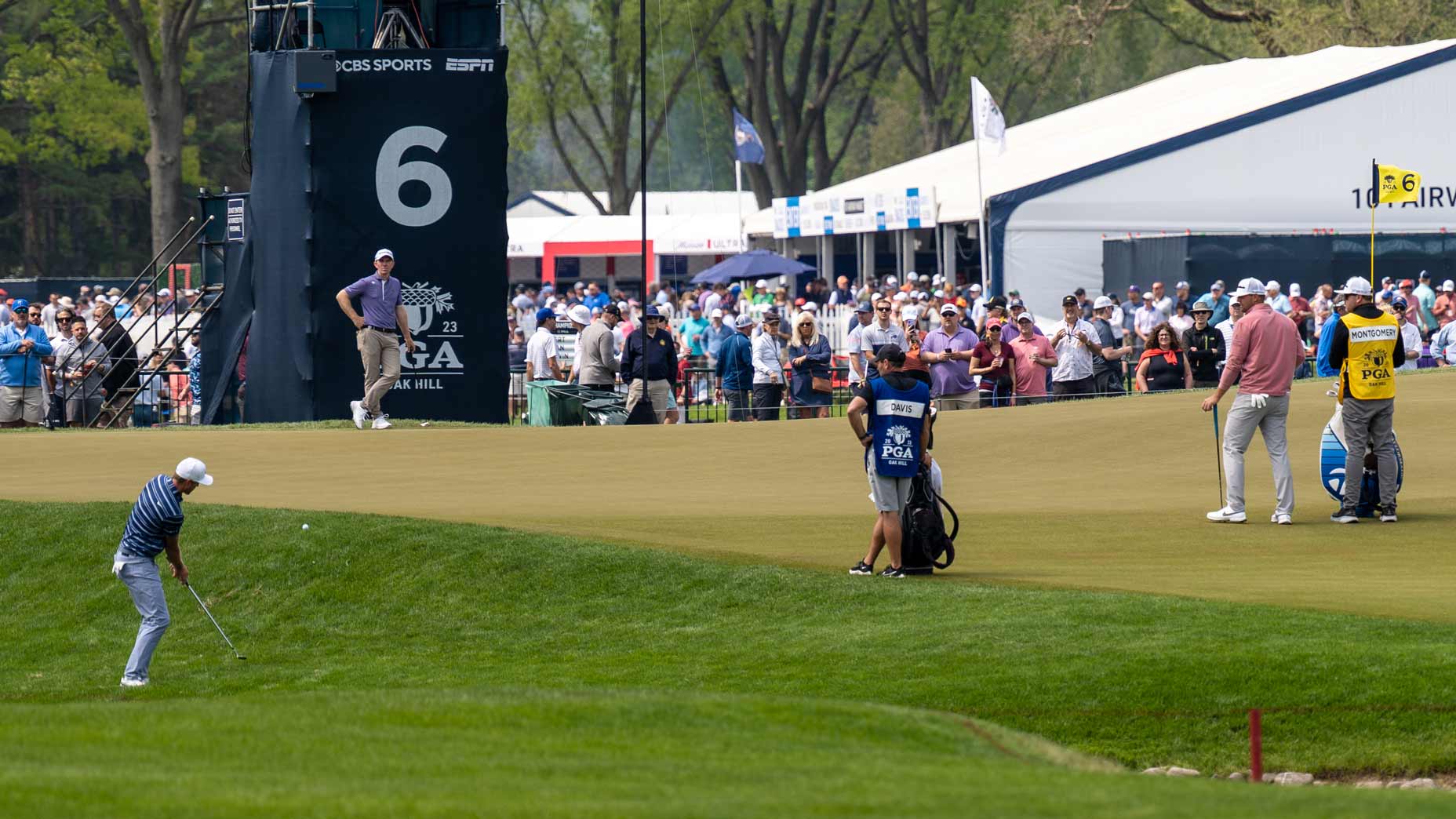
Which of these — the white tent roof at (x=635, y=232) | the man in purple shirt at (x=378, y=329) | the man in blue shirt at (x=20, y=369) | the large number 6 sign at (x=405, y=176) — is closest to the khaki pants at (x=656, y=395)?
the large number 6 sign at (x=405, y=176)

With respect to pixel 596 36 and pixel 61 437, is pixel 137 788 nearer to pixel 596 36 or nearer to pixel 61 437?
pixel 61 437

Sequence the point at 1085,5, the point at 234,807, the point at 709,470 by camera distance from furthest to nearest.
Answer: the point at 1085,5 → the point at 709,470 → the point at 234,807

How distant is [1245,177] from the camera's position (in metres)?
38.1

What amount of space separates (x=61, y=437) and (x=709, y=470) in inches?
284

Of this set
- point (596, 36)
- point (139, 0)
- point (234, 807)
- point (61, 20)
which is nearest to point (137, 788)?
point (234, 807)

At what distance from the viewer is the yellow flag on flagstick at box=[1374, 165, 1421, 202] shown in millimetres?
33469

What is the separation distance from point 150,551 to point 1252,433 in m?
8.90

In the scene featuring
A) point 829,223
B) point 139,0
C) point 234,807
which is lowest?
point 234,807

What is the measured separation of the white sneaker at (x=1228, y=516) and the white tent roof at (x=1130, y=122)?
20.3 meters

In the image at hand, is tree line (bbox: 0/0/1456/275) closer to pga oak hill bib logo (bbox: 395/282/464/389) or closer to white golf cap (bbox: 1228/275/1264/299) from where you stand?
pga oak hill bib logo (bbox: 395/282/464/389)

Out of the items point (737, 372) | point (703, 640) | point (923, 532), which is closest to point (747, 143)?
point (737, 372)

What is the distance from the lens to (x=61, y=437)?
22219 mm

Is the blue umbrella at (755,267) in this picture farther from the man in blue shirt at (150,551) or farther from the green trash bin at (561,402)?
the man in blue shirt at (150,551)

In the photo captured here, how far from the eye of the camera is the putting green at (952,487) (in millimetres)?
15617
